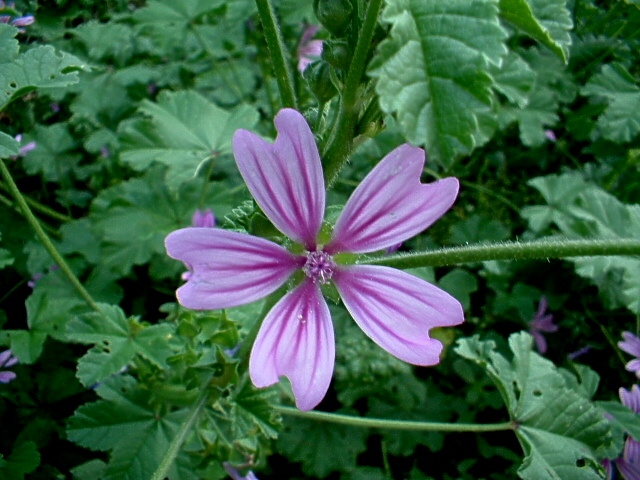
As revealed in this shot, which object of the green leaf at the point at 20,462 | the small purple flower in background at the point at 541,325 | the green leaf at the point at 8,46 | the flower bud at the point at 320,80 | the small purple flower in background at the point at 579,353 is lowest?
the small purple flower in background at the point at 579,353

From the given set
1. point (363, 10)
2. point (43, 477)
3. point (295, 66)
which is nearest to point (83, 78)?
point (295, 66)

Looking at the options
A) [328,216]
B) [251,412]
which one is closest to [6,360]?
[251,412]

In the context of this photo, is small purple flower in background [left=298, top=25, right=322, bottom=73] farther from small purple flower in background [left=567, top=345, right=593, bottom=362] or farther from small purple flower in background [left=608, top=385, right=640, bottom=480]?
small purple flower in background [left=608, top=385, right=640, bottom=480]

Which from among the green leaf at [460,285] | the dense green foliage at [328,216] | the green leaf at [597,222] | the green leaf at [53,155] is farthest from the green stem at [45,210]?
the green leaf at [597,222]

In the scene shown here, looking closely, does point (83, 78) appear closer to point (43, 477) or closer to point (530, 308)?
point (43, 477)

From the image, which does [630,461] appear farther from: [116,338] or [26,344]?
[26,344]

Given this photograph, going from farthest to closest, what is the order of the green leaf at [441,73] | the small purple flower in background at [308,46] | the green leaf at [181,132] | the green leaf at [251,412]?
the small purple flower in background at [308,46]
the green leaf at [181,132]
the green leaf at [251,412]
the green leaf at [441,73]

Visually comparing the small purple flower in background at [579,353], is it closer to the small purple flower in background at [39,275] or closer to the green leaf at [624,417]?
the green leaf at [624,417]
